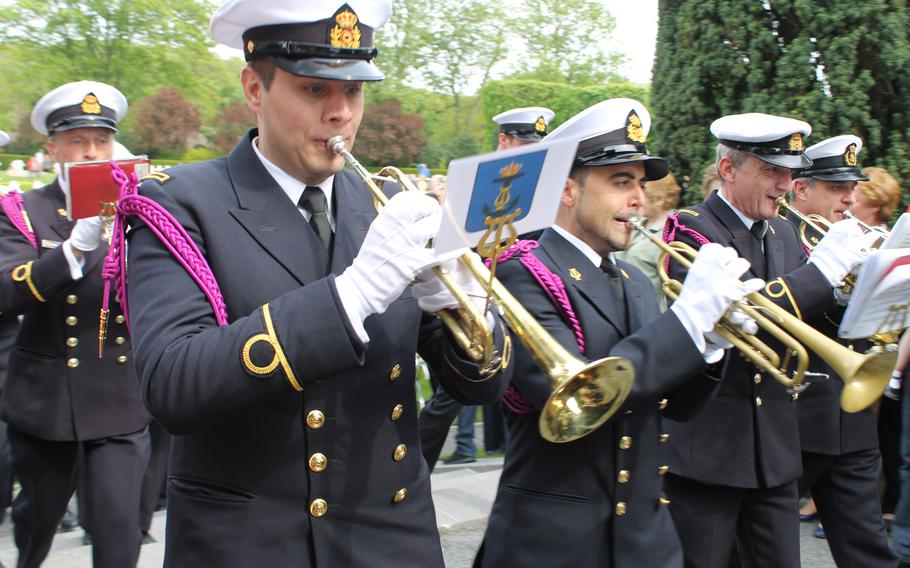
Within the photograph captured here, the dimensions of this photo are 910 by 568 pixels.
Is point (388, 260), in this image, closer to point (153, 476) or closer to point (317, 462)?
point (317, 462)

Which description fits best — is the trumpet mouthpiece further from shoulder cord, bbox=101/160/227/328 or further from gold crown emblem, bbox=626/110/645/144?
gold crown emblem, bbox=626/110/645/144

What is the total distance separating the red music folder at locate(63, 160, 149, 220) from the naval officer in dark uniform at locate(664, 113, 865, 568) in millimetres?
2379

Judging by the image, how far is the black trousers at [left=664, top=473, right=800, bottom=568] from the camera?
3684 millimetres

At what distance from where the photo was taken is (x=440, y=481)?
261 inches

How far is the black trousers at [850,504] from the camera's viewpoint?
13.5ft

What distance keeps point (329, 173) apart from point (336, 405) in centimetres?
53

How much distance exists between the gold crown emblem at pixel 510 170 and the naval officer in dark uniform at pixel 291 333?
0.20 m

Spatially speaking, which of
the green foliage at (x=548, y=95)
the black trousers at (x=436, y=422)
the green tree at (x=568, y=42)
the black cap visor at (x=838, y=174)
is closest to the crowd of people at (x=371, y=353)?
the black cap visor at (x=838, y=174)

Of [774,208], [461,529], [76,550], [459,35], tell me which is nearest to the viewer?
[774,208]

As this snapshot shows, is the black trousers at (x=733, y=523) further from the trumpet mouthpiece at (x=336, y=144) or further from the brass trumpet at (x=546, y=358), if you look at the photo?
the trumpet mouthpiece at (x=336, y=144)

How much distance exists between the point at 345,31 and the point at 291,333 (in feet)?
2.36

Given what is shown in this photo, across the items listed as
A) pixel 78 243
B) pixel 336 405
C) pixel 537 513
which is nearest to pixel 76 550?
pixel 78 243

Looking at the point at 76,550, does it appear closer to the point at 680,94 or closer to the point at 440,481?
the point at 440,481

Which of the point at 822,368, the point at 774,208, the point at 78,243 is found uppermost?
the point at 774,208
